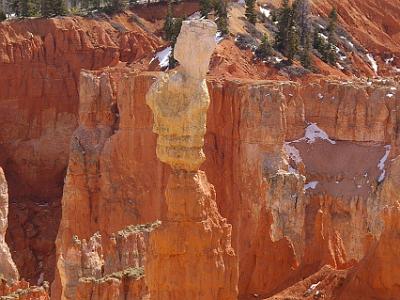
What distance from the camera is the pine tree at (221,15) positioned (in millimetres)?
51203

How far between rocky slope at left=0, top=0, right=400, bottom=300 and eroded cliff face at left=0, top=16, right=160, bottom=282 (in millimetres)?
71


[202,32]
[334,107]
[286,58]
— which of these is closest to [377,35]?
[286,58]

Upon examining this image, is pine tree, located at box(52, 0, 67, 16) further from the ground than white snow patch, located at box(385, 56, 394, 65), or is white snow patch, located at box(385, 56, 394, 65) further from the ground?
pine tree, located at box(52, 0, 67, 16)

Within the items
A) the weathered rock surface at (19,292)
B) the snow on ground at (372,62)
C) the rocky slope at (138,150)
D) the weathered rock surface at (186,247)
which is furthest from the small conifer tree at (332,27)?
the weathered rock surface at (186,247)

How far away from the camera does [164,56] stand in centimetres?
4975

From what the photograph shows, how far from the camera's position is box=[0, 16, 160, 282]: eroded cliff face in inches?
2152

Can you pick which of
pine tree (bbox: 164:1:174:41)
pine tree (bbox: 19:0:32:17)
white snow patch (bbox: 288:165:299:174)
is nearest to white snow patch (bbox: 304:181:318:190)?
white snow patch (bbox: 288:165:299:174)

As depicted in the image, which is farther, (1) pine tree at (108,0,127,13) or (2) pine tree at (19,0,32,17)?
(1) pine tree at (108,0,127,13)

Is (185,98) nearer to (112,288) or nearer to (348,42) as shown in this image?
(112,288)

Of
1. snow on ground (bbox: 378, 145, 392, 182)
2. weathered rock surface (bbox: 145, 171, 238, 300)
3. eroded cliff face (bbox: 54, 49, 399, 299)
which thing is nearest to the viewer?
weathered rock surface (bbox: 145, 171, 238, 300)

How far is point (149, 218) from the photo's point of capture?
38.3 meters

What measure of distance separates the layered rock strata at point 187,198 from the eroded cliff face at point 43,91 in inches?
1513

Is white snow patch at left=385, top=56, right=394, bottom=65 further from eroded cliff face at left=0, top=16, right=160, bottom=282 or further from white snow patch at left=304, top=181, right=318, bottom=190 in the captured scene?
white snow patch at left=304, top=181, right=318, bottom=190

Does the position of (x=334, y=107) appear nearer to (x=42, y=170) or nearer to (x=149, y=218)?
(x=149, y=218)
